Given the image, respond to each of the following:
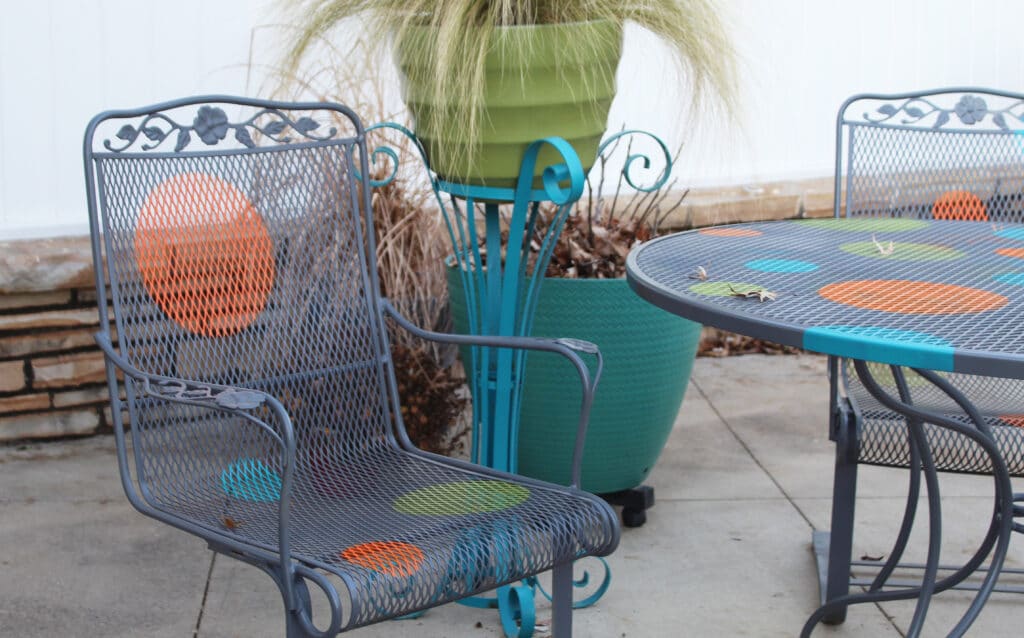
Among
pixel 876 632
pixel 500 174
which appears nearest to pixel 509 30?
pixel 500 174

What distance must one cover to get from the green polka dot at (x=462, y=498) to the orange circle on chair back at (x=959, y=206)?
4.68 ft

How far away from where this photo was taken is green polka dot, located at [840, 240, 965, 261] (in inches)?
89.9

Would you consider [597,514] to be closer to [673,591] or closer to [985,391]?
[673,591]

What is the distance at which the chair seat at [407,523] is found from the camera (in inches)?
72.5

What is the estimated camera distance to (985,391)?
2.58 meters

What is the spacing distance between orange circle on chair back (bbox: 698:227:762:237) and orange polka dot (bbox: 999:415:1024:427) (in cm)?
58

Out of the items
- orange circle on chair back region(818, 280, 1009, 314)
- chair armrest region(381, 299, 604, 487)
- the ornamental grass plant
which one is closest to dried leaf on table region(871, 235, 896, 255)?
orange circle on chair back region(818, 280, 1009, 314)

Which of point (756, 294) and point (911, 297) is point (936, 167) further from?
point (756, 294)

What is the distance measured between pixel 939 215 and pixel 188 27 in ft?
7.29

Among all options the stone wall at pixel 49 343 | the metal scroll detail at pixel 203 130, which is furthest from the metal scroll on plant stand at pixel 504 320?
the stone wall at pixel 49 343

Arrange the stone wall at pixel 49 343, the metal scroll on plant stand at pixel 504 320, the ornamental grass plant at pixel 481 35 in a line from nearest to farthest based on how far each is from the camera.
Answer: the ornamental grass plant at pixel 481 35, the metal scroll on plant stand at pixel 504 320, the stone wall at pixel 49 343

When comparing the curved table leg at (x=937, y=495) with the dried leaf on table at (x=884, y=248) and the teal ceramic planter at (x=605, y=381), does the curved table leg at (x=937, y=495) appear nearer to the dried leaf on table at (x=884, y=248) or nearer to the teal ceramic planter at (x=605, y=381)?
the dried leaf on table at (x=884, y=248)

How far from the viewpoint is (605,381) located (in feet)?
9.74

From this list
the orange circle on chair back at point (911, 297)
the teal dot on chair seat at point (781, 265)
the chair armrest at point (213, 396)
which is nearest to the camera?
the chair armrest at point (213, 396)
